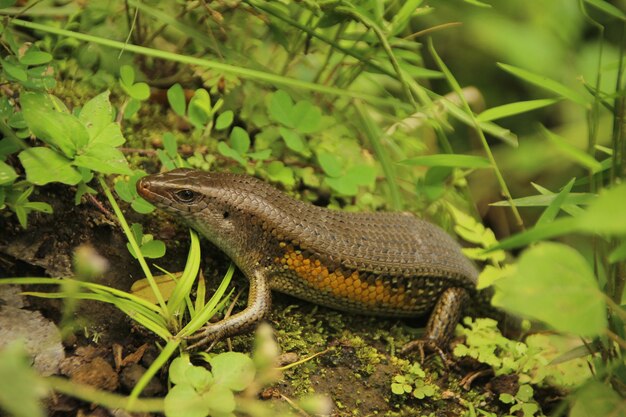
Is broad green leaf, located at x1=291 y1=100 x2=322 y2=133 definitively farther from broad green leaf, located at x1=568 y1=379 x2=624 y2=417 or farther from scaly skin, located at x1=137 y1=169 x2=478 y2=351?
broad green leaf, located at x1=568 y1=379 x2=624 y2=417

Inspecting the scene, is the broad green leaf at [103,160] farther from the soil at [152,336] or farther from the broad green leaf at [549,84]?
the broad green leaf at [549,84]

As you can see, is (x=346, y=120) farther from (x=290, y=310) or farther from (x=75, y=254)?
(x=75, y=254)

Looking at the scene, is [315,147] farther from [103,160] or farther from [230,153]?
[103,160]

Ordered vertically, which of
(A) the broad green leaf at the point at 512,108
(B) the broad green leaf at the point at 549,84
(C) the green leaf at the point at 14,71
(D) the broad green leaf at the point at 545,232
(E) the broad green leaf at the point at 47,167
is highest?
(B) the broad green leaf at the point at 549,84

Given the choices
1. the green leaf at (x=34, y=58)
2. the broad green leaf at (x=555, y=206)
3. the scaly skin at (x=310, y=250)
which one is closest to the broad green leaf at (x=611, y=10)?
the broad green leaf at (x=555, y=206)

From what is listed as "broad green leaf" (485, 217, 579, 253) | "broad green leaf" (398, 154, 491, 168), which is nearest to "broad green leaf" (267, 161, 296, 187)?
"broad green leaf" (398, 154, 491, 168)

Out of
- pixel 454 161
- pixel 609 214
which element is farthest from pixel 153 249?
pixel 609 214
